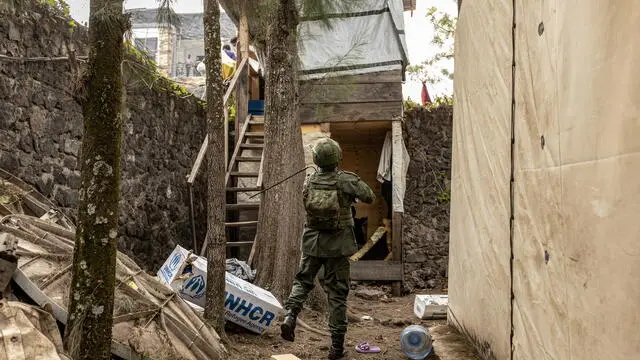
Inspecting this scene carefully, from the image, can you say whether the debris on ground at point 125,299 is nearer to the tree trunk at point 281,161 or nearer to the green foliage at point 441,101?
the tree trunk at point 281,161

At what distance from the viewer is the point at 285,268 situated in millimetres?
6340

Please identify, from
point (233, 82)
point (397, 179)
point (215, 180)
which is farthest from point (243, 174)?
point (215, 180)

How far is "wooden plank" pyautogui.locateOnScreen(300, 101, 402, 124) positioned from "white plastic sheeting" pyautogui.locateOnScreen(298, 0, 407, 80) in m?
0.55

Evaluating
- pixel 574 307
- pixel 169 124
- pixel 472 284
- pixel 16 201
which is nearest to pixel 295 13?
pixel 169 124

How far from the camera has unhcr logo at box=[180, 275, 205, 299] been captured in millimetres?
5281

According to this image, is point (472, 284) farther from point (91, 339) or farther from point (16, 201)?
point (16, 201)

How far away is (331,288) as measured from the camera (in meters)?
5.03

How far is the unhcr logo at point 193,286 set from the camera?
528 cm

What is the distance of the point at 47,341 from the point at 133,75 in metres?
1.99

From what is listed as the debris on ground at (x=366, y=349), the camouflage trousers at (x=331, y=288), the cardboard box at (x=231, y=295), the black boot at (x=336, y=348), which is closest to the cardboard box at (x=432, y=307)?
the debris on ground at (x=366, y=349)

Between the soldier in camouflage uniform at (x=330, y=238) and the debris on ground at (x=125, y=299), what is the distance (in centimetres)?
100

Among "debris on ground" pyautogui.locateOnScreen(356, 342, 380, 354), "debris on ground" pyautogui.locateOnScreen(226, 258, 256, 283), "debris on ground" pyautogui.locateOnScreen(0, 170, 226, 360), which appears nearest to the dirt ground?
"debris on ground" pyautogui.locateOnScreen(356, 342, 380, 354)

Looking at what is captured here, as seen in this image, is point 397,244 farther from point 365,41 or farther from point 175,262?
point 175,262

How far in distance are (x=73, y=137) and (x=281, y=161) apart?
2205 mm
